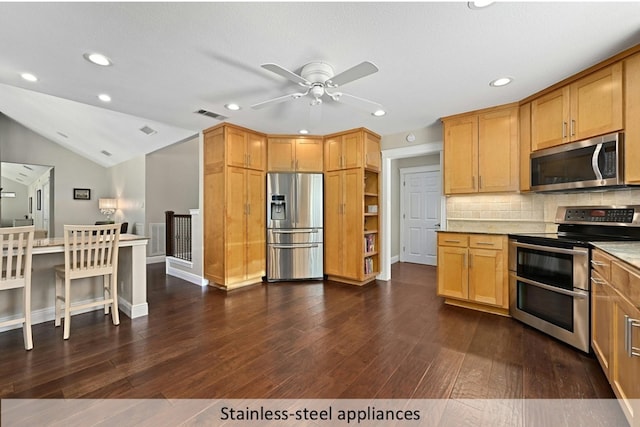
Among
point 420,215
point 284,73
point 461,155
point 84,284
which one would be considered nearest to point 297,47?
point 284,73

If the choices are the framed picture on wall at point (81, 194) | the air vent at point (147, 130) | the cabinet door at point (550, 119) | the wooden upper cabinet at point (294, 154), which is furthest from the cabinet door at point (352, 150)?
the framed picture on wall at point (81, 194)

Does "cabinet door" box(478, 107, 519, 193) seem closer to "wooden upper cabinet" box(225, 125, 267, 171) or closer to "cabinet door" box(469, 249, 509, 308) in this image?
"cabinet door" box(469, 249, 509, 308)

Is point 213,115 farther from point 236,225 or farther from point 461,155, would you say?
point 461,155

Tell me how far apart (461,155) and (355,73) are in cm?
207

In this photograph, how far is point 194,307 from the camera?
10.9 ft

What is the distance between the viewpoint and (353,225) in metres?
4.27

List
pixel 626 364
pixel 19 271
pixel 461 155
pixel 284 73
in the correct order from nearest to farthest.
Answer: pixel 626 364, pixel 284 73, pixel 19 271, pixel 461 155

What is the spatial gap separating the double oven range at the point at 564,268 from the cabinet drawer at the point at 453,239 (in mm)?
439

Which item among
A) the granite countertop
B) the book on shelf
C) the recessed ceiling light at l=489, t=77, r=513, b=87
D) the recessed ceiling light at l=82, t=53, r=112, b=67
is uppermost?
the recessed ceiling light at l=82, t=53, r=112, b=67

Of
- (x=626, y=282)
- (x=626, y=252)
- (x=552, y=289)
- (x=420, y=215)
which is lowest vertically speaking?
(x=552, y=289)

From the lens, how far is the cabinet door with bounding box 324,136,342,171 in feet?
14.6

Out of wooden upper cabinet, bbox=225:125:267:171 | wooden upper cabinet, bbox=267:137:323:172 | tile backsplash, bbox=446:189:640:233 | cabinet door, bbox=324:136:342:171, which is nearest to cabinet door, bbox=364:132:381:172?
cabinet door, bbox=324:136:342:171

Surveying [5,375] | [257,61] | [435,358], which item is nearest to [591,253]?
[435,358]

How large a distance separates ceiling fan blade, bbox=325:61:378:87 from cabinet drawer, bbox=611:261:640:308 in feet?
6.03
